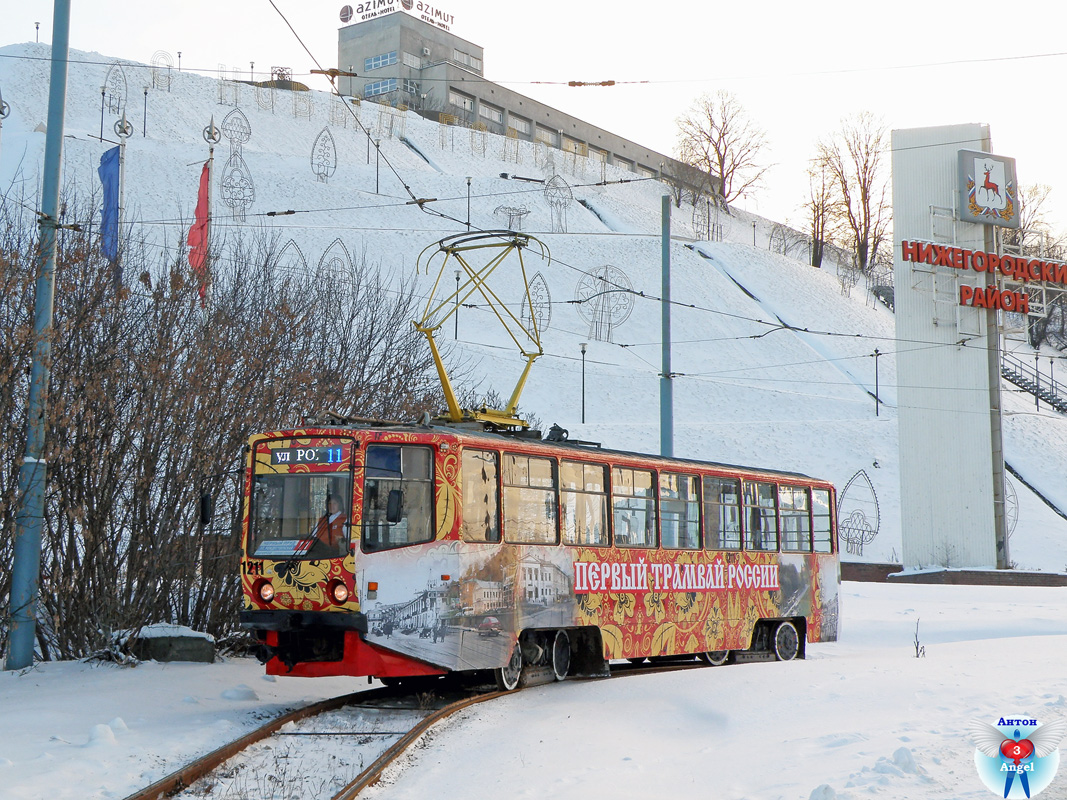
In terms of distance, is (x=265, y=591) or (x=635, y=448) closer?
(x=265, y=591)

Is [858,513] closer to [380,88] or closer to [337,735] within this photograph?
[337,735]

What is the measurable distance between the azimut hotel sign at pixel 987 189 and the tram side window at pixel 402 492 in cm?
3054

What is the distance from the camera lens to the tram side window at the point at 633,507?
46.6 feet

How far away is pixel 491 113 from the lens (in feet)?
414

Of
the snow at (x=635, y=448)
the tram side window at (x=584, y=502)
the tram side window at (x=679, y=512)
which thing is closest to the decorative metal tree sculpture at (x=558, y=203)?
the snow at (x=635, y=448)

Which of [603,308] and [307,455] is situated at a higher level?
[603,308]

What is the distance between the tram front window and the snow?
1522 mm

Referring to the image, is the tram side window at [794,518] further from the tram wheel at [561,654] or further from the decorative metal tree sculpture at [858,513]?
the decorative metal tree sculpture at [858,513]

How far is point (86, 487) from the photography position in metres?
13.1

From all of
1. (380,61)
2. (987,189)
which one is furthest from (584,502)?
(380,61)

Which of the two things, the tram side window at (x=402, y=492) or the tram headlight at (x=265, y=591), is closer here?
the tram side window at (x=402, y=492)

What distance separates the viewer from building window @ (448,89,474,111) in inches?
4811

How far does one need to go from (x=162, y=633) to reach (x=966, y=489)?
96.4 ft

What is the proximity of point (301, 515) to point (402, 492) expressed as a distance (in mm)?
1119
